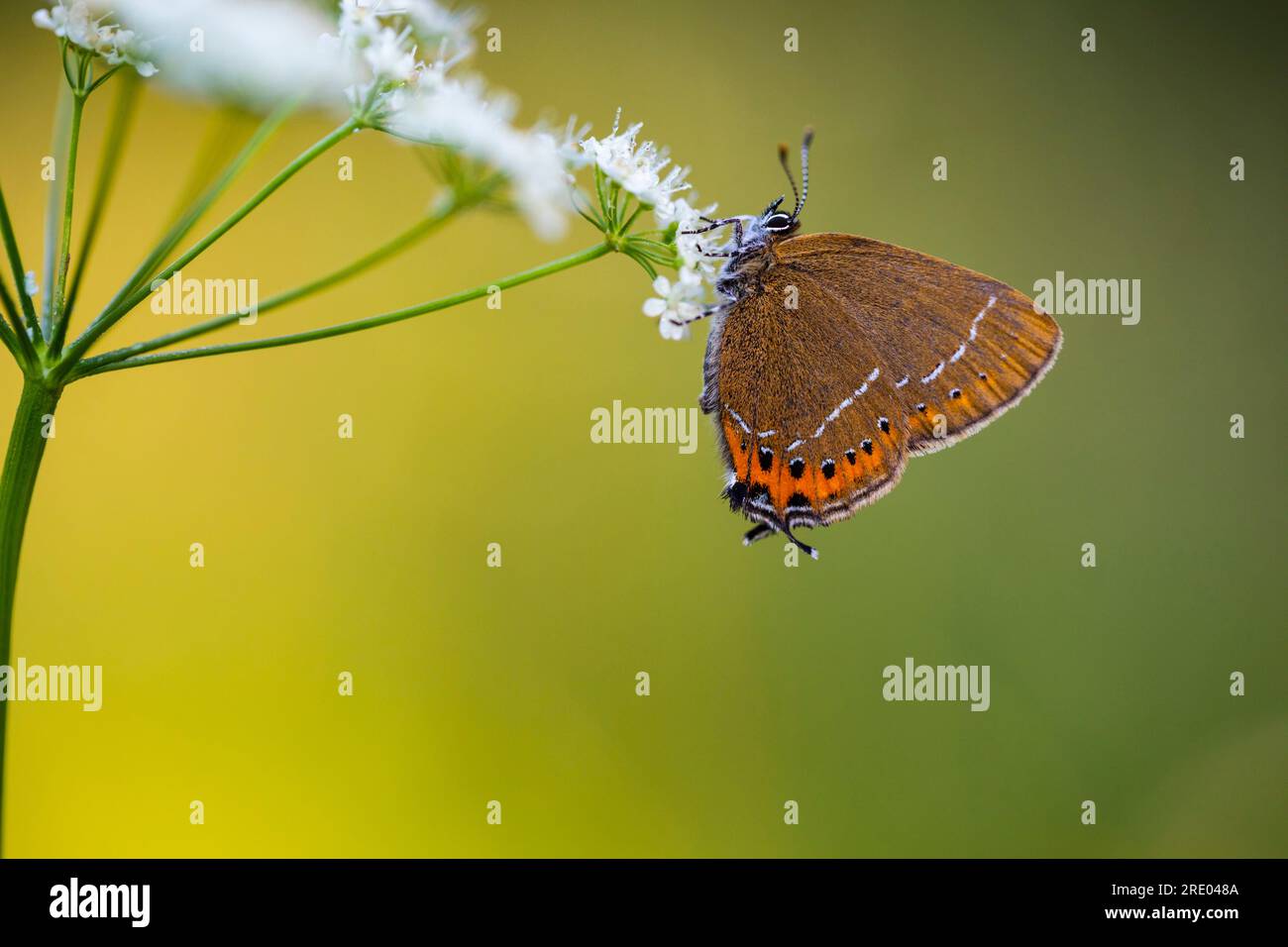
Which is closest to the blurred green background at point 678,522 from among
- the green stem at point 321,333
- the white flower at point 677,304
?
the white flower at point 677,304

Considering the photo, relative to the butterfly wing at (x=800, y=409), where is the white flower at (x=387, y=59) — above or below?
above

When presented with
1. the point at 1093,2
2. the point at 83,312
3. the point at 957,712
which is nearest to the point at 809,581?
the point at 957,712

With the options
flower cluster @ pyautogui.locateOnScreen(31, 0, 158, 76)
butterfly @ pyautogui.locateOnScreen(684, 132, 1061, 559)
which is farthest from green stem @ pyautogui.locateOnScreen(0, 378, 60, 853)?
butterfly @ pyautogui.locateOnScreen(684, 132, 1061, 559)

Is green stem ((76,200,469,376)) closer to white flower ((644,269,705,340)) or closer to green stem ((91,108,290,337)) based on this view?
green stem ((91,108,290,337))

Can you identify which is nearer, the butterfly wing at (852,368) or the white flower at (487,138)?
the white flower at (487,138)

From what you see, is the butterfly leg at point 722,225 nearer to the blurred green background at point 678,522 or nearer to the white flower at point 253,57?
the white flower at point 253,57

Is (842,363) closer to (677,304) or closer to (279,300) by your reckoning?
(677,304)
